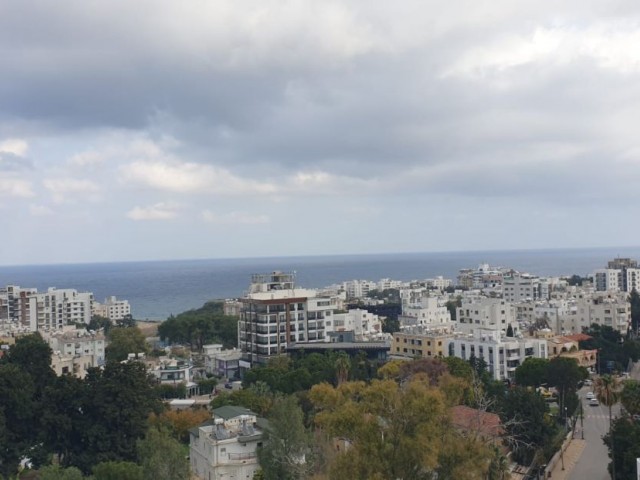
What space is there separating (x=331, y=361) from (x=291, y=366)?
3540 mm

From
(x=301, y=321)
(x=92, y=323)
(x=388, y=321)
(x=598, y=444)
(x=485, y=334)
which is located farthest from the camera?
(x=92, y=323)

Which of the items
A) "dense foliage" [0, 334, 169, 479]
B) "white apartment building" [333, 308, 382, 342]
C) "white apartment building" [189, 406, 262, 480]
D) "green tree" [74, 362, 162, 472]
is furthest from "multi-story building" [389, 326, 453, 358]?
"dense foliage" [0, 334, 169, 479]

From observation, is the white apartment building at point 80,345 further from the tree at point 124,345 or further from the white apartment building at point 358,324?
the white apartment building at point 358,324

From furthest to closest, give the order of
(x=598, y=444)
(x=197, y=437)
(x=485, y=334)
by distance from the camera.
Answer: (x=485, y=334), (x=598, y=444), (x=197, y=437)

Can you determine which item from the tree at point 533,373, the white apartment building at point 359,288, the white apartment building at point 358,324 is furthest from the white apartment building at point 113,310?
the tree at point 533,373

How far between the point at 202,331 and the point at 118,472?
172 ft

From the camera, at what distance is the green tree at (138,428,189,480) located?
23.5 metres

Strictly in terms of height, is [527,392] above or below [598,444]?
above

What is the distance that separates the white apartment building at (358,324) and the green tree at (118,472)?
146 ft

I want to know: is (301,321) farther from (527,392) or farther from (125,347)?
(527,392)

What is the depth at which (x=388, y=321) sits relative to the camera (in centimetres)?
8312

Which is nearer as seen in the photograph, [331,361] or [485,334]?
[331,361]

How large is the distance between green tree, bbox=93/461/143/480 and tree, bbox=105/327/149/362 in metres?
39.6

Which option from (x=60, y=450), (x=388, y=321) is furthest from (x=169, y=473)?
(x=388, y=321)
